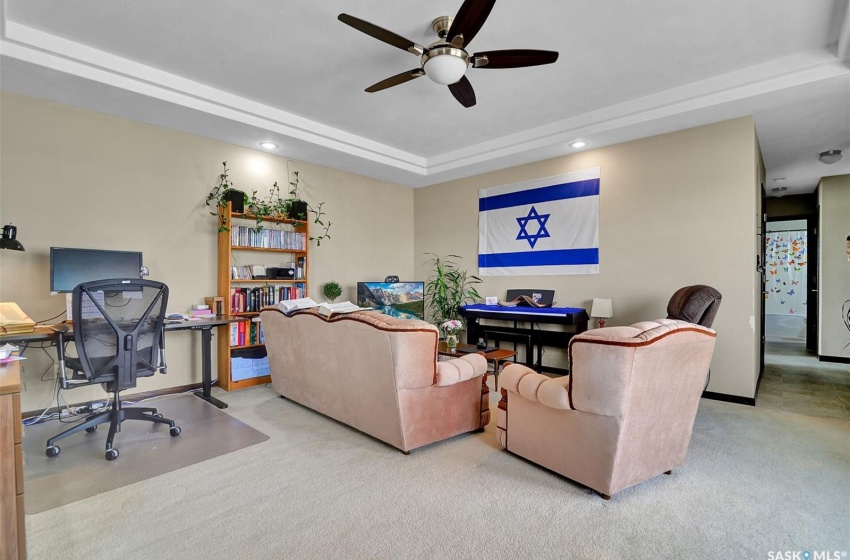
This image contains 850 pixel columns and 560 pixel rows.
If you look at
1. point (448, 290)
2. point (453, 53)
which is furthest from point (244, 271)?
point (453, 53)

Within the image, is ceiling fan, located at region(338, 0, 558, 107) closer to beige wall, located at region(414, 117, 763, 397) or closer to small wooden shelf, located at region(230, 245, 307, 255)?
beige wall, located at region(414, 117, 763, 397)

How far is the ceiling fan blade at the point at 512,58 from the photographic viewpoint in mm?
2580

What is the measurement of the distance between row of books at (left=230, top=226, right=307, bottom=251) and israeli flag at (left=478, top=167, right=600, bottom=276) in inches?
99.5

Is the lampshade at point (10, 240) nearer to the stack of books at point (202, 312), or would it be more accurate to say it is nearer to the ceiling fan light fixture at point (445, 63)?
the stack of books at point (202, 312)

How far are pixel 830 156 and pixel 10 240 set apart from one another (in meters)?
8.01

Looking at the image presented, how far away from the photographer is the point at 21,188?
333 centimetres

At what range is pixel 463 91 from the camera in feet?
10.1

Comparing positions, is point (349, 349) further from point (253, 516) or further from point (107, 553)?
point (107, 553)

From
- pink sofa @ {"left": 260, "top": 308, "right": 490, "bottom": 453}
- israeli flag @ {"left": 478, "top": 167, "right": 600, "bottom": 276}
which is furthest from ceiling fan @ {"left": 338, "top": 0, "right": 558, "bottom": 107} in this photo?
israeli flag @ {"left": 478, "top": 167, "right": 600, "bottom": 276}

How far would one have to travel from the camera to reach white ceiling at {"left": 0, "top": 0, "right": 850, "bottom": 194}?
8.77 feet

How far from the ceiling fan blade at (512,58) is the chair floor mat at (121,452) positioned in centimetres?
304

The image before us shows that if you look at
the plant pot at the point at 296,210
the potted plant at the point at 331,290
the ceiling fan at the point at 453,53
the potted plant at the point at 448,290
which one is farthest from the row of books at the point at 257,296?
the ceiling fan at the point at 453,53

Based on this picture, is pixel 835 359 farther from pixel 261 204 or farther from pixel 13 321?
pixel 13 321

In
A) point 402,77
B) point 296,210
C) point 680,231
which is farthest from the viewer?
point 296,210
